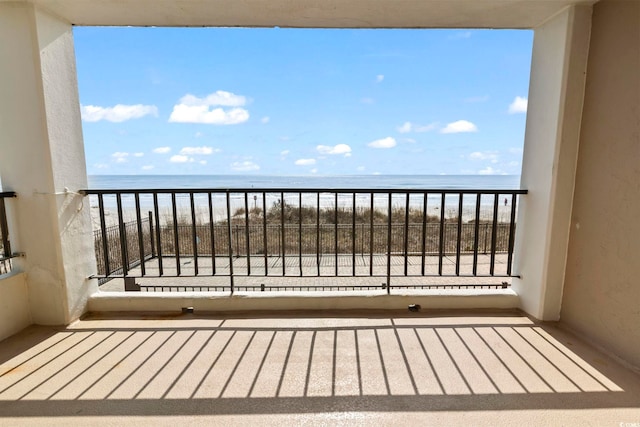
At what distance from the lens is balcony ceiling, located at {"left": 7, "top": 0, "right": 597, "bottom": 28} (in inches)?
64.1

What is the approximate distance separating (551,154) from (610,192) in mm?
374

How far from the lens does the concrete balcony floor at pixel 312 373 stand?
1.11 metres

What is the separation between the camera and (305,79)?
2017 cm

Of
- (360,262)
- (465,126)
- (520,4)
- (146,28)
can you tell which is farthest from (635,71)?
(465,126)

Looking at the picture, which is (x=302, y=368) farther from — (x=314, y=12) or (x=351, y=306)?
(x=314, y=12)

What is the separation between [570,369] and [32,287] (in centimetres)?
328

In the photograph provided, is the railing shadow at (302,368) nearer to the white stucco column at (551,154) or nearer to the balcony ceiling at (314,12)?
the white stucco column at (551,154)

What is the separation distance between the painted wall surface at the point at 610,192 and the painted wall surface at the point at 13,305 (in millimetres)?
3622

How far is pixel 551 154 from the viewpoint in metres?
1.77

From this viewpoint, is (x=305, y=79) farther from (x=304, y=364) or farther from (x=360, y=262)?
(x=304, y=364)

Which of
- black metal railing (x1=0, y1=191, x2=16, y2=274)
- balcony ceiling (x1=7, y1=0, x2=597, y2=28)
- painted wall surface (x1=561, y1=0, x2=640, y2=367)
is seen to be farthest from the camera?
black metal railing (x1=0, y1=191, x2=16, y2=274)

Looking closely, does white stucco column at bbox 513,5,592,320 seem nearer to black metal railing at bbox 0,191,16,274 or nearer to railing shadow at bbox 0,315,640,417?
railing shadow at bbox 0,315,640,417

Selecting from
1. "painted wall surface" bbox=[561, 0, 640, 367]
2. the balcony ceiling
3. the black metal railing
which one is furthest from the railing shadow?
the balcony ceiling

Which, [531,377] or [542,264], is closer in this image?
[531,377]
